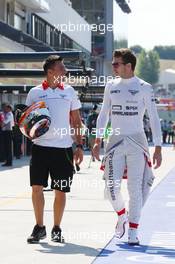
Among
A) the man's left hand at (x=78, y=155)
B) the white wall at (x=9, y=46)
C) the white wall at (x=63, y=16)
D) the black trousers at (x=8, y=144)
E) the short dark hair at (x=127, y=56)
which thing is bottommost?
the black trousers at (x=8, y=144)

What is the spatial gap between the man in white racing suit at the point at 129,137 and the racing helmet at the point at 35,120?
1.79 feet

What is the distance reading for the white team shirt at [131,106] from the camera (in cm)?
756

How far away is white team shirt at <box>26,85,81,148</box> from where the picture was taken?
7.70 meters

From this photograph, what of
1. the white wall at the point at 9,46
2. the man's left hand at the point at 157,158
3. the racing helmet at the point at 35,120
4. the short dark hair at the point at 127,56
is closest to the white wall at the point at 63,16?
the white wall at the point at 9,46

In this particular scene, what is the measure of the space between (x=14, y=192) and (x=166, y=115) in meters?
71.4

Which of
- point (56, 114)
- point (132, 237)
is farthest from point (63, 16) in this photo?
point (132, 237)

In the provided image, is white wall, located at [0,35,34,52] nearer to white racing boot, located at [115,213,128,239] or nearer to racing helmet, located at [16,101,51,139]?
racing helmet, located at [16,101,51,139]

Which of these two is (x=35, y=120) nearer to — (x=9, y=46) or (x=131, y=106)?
(x=131, y=106)

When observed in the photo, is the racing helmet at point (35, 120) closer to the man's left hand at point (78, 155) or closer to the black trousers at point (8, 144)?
→ the man's left hand at point (78, 155)

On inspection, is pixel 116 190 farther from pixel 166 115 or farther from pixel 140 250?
pixel 166 115

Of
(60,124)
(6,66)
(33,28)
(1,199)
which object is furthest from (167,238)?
(33,28)

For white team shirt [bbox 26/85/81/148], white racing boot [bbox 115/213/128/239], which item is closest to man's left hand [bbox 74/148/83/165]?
white team shirt [bbox 26/85/81/148]

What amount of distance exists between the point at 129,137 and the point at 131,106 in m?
0.31

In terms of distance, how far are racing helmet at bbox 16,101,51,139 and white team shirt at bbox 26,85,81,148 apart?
126 mm
